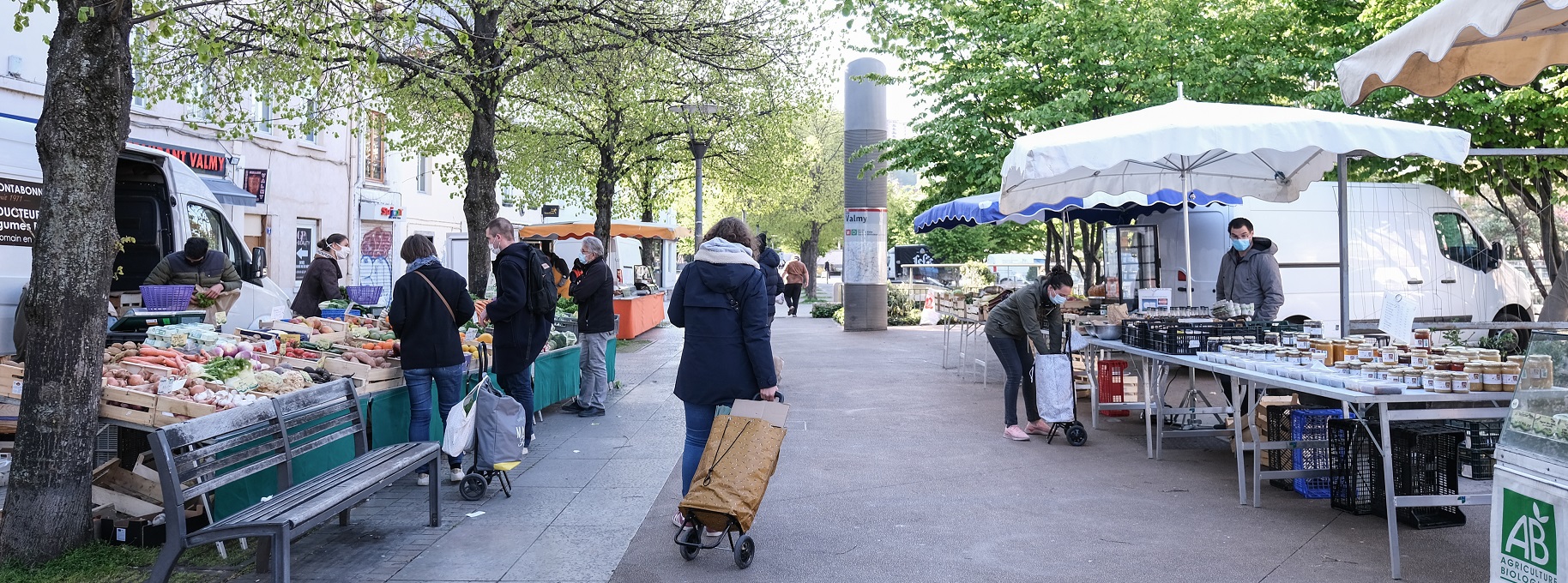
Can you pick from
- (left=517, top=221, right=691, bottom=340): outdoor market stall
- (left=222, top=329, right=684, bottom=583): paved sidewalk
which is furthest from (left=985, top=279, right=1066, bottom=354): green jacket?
(left=517, top=221, right=691, bottom=340): outdoor market stall

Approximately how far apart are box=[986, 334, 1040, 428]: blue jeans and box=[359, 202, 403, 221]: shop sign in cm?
2061

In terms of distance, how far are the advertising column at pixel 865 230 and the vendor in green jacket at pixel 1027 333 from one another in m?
12.0

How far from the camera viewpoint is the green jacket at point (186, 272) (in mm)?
9031

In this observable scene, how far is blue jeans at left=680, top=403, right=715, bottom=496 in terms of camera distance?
17.8 ft

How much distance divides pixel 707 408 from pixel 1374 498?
384 cm

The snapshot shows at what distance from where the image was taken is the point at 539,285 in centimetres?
751

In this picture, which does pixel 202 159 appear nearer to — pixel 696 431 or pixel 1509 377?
pixel 696 431

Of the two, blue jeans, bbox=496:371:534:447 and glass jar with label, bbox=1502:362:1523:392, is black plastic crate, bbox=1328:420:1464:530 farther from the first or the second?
blue jeans, bbox=496:371:534:447

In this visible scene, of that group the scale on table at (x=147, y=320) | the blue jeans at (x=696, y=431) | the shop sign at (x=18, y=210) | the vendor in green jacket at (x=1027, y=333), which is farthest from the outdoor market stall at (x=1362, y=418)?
the shop sign at (x=18, y=210)

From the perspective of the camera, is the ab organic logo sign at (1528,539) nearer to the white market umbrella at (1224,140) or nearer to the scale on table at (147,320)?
the white market umbrella at (1224,140)

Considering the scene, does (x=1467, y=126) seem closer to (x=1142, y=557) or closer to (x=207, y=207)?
(x=1142, y=557)

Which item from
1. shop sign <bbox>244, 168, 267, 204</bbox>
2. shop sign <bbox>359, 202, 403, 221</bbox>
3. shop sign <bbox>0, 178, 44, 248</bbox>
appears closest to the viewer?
shop sign <bbox>0, 178, 44, 248</bbox>

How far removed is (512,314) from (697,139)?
11.0 meters

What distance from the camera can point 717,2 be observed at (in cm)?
1630
